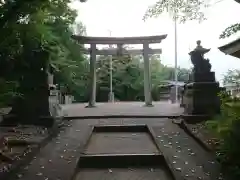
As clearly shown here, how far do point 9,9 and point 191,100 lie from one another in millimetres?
4883

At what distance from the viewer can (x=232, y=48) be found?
196 inches

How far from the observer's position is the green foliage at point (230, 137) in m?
4.02

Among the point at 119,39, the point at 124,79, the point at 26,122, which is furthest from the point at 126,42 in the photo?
the point at 124,79

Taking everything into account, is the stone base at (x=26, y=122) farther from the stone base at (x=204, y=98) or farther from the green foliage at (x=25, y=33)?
the stone base at (x=204, y=98)

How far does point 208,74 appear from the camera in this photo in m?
7.67

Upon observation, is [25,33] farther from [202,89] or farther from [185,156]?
[202,89]

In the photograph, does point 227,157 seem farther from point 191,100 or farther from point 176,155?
point 191,100

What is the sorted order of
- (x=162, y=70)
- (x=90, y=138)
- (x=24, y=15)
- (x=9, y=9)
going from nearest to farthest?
1. (x=9, y=9)
2. (x=24, y=15)
3. (x=90, y=138)
4. (x=162, y=70)

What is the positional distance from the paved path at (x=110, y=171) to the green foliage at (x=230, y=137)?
18 cm

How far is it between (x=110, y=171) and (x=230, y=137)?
167cm

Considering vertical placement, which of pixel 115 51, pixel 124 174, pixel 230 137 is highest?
pixel 115 51

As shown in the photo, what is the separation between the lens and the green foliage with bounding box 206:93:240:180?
4023 millimetres

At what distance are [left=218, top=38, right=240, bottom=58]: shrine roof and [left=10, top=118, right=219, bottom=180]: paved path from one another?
160cm

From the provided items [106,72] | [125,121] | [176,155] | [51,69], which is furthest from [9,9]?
[106,72]
